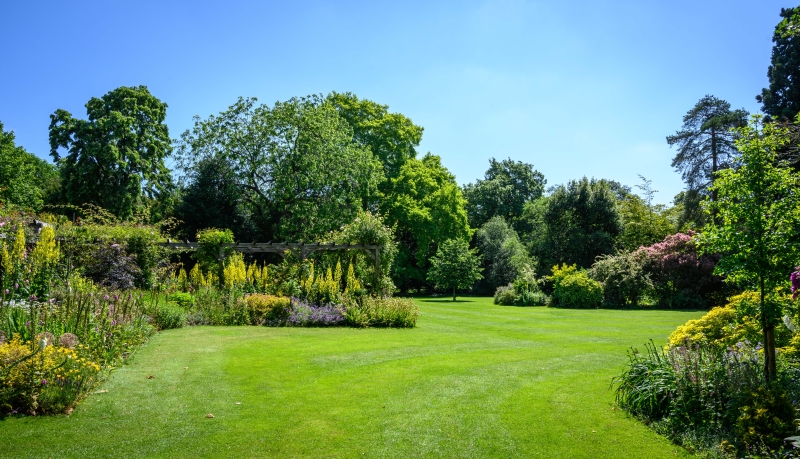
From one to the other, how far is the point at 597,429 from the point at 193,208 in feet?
82.3

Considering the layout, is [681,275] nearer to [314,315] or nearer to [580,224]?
[580,224]

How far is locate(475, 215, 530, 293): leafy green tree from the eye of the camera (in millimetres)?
32469

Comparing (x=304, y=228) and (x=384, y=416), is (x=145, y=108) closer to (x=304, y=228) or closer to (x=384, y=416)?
(x=304, y=228)

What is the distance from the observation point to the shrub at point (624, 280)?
890 inches

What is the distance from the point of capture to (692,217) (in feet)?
96.9

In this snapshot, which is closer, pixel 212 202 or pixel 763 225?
pixel 763 225

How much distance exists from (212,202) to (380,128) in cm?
1211

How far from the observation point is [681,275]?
2241 centimetres

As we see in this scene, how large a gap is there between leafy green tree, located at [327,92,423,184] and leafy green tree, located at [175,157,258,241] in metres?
9.25

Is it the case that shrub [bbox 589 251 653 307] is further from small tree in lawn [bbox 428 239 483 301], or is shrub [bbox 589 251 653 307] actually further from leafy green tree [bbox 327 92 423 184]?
leafy green tree [bbox 327 92 423 184]

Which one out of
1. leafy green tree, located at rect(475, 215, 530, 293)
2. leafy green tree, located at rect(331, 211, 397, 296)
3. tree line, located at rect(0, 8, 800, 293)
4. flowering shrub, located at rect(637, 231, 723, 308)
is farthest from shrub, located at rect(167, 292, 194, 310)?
leafy green tree, located at rect(475, 215, 530, 293)

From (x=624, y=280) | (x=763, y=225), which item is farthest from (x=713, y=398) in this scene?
(x=624, y=280)

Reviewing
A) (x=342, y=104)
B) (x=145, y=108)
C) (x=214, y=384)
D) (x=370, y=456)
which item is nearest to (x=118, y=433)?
(x=214, y=384)

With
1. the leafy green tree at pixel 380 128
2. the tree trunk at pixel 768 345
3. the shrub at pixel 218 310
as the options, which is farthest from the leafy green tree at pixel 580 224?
the tree trunk at pixel 768 345
